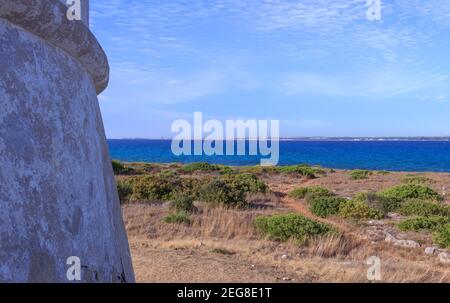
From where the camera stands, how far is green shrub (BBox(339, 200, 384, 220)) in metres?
14.1

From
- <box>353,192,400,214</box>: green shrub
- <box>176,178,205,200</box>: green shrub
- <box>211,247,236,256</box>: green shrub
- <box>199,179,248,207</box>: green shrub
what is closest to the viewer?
<box>211,247,236,256</box>: green shrub

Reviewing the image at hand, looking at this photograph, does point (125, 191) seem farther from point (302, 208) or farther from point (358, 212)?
point (358, 212)

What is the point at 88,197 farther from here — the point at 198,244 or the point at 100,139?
the point at 198,244

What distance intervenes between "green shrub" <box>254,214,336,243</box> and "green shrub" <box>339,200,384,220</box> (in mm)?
3340

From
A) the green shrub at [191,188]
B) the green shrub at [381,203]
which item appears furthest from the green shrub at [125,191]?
the green shrub at [381,203]

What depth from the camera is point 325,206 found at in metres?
14.9

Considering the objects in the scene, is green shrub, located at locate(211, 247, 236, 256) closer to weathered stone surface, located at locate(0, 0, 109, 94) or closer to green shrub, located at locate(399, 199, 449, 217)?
weathered stone surface, located at locate(0, 0, 109, 94)

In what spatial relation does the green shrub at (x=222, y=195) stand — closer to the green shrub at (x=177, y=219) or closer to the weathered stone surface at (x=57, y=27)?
the green shrub at (x=177, y=219)

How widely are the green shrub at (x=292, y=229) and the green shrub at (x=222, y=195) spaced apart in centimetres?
386

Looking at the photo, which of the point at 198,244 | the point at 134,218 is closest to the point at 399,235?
the point at 198,244

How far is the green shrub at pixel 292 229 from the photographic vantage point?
10.5 m

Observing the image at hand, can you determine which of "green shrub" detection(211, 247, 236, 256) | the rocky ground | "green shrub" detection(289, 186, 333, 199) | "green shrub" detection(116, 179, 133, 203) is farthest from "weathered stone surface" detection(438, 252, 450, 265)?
"green shrub" detection(116, 179, 133, 203)

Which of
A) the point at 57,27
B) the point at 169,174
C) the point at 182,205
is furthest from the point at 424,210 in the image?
the point at 169,174

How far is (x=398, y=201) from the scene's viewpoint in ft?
56.9
